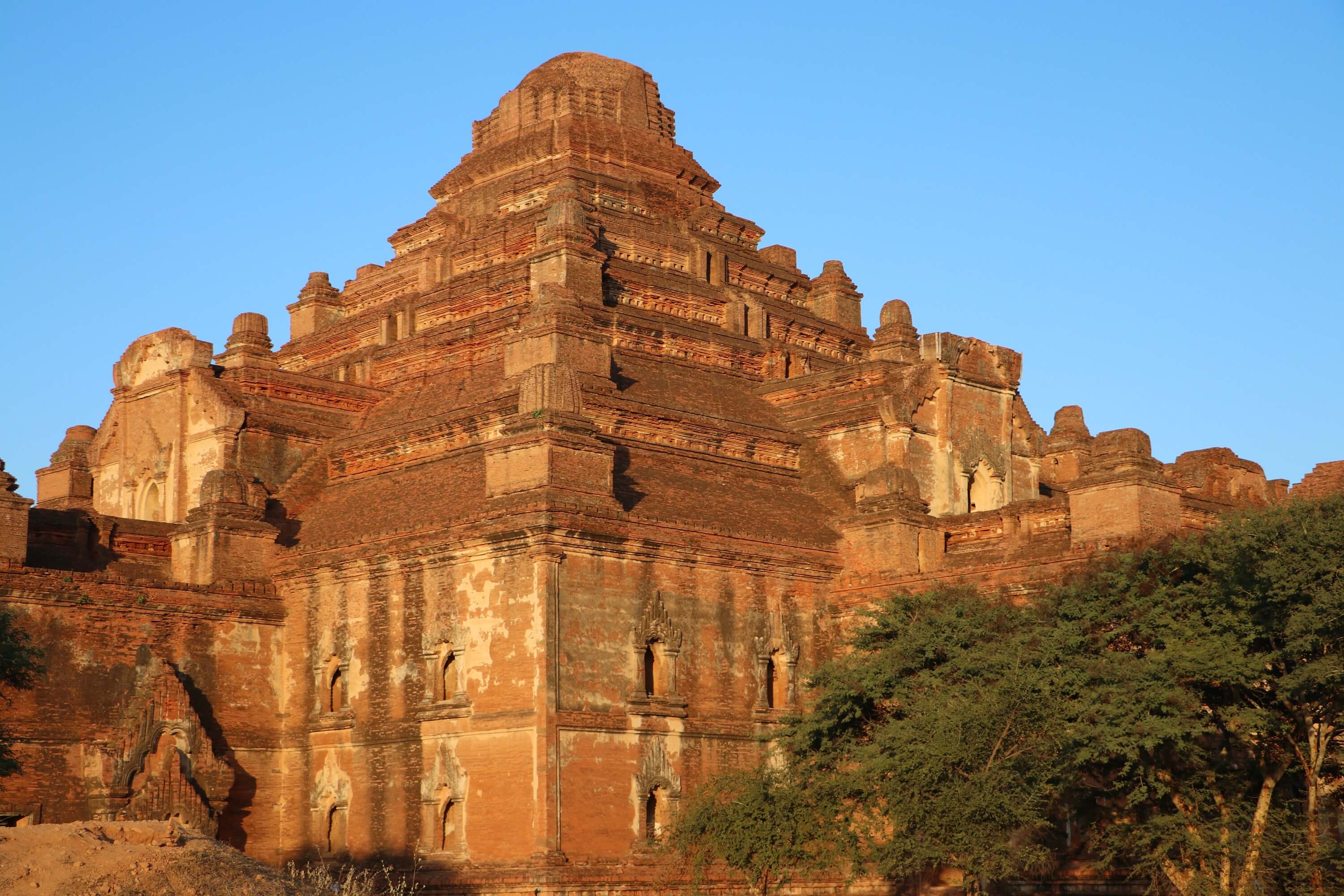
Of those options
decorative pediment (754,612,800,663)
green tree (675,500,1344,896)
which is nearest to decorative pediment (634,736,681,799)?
green tree (675,500,1344,896)

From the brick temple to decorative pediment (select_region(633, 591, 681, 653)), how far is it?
0.08m

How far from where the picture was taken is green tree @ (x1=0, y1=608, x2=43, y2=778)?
31.9m

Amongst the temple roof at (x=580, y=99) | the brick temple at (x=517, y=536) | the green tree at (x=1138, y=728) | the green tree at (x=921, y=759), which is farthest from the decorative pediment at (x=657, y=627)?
the temple roof at (x=580, y=99)

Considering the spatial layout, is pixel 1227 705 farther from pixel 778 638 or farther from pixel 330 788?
pixel 330 788

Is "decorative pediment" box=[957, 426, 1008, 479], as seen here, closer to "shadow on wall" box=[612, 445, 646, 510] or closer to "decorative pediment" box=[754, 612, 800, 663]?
"decorative pediment" box=[754, 612, 800, 663]

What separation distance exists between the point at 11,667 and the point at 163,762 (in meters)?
4.85

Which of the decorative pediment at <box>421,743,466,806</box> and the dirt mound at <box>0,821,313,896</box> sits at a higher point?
the decorative pediment at <box>421,743,466,806</box>

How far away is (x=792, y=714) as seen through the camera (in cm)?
3544

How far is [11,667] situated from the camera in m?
32.2

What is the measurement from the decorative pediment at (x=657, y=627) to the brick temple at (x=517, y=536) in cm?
8

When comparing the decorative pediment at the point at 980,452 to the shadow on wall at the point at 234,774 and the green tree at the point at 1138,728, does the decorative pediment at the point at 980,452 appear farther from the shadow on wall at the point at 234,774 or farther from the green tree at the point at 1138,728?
the shadow on wall at the point at 234,774

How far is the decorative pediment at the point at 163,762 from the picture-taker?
3553cm

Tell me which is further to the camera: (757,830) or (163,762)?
(163,762)

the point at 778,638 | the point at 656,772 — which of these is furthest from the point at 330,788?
the point at 778,638
